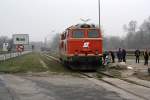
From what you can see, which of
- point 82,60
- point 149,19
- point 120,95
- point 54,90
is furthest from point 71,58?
point 149,19

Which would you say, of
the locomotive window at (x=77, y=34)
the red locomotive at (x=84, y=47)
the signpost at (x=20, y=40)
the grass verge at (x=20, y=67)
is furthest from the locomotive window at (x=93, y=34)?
the signpost at (x=20, y=40)

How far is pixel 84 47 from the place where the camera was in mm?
31984

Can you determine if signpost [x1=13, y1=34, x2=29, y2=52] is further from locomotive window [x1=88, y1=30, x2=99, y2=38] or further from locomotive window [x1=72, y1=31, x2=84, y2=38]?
locomotive window [x1=88, y1=30, x2=99, y2=38]

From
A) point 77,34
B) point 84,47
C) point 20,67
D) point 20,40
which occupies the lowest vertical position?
point 20,67

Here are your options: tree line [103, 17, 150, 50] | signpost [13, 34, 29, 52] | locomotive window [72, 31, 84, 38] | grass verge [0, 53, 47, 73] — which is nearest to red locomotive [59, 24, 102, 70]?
locomotive window [72, 31, 84, 38]

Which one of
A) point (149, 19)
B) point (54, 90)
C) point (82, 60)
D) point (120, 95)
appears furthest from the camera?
point (149, 19)

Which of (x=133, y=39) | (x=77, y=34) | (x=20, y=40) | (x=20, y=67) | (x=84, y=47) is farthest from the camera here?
(x=133, y=39)

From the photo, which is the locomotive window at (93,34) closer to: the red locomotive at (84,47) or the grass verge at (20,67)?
the red locomotive at (84,47)

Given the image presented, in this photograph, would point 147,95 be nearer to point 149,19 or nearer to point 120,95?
point 120,95

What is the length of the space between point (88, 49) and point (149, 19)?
129 meters

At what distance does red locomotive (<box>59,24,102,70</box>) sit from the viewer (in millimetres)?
31641

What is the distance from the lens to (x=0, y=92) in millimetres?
16562

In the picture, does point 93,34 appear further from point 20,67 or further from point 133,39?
point 133,39

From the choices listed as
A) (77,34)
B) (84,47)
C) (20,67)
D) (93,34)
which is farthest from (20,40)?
(84,47)
